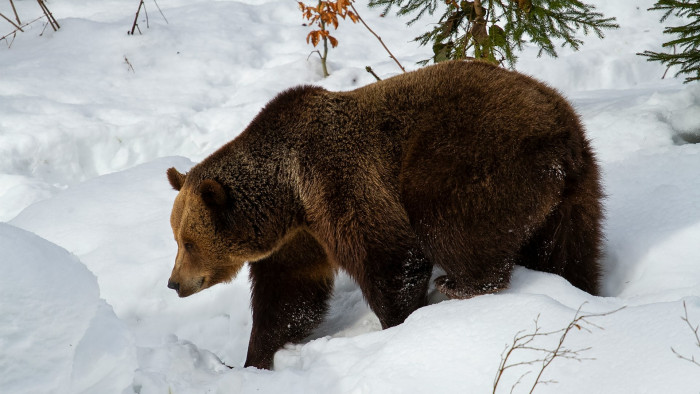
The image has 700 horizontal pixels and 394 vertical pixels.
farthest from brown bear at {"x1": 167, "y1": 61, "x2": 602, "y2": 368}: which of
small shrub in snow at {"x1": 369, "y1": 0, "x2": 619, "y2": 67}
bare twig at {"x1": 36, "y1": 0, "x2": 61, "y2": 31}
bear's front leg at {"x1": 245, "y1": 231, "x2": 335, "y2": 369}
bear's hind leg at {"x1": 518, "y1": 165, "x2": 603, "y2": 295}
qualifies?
bare twig at {"x1": 36, "y1": 0, "x2": 61, "y2": 31}

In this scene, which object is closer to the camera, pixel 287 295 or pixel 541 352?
pixel 541 352

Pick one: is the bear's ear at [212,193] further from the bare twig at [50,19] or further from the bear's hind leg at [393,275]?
the bare twig at [50,19]

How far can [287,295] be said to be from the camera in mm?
3885

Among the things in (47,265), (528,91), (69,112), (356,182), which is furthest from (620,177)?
(69,112)

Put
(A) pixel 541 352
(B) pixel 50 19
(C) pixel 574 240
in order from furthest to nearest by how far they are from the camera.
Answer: (B) pixel 50 19 < (C) pixel 574 240 < (A) pixel 541 352

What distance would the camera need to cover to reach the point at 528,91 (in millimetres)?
3240

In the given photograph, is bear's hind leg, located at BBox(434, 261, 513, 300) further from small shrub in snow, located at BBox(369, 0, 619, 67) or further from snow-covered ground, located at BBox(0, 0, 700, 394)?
small shrub in snow, located at BBox(369, 0, 619, 67)

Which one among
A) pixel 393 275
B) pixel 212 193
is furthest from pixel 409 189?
pixel 212 193

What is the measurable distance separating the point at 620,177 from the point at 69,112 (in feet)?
18.4

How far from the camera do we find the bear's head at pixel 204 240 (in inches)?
137

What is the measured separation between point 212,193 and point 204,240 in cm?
31

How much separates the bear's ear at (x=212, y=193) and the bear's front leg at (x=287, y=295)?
0.53 metres

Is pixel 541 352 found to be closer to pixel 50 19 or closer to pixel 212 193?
pixel 212 193

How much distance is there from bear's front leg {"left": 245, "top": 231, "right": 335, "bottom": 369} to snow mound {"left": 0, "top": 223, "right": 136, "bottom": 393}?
4.02 feet
